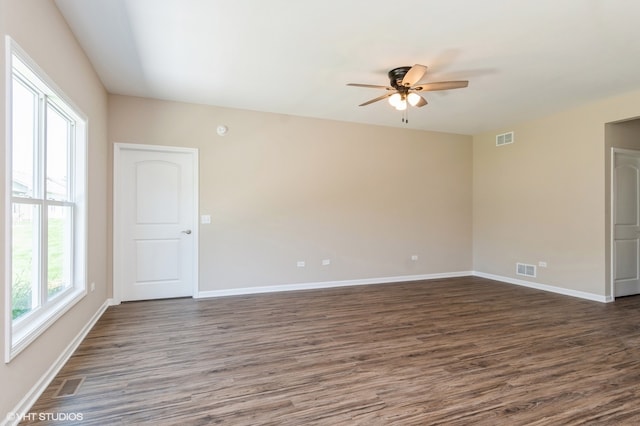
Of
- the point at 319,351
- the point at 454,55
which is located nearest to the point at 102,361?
the point at 319,351

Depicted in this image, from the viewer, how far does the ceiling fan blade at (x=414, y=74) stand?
3008 millimetres

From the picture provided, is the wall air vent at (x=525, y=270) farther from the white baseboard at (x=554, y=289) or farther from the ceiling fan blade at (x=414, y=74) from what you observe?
the ceiling fan blade at (x=414, y=74)

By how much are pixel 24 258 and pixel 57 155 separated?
104cm

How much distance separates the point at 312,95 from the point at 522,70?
2.37 meters

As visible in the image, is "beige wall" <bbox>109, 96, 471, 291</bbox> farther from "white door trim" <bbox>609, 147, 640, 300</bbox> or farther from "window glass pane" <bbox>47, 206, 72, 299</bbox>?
"white door trim" <bbox>609, 147, 640, 300</bbox>

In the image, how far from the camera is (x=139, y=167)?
4.51 meters

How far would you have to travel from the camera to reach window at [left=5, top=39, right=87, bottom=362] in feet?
6.53

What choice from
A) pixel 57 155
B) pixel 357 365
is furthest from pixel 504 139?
pixel 57 155

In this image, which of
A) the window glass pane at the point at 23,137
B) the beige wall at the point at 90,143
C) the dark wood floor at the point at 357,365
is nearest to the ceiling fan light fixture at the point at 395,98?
the dark wood floor at the point at 357,365

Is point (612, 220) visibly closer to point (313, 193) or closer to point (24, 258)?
point (313, 193)

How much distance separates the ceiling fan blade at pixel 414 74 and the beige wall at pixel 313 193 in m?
2.24

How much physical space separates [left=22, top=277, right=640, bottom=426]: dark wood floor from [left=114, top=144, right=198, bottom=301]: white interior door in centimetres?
36

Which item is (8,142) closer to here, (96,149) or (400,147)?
(96,149)

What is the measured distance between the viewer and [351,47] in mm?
3070
